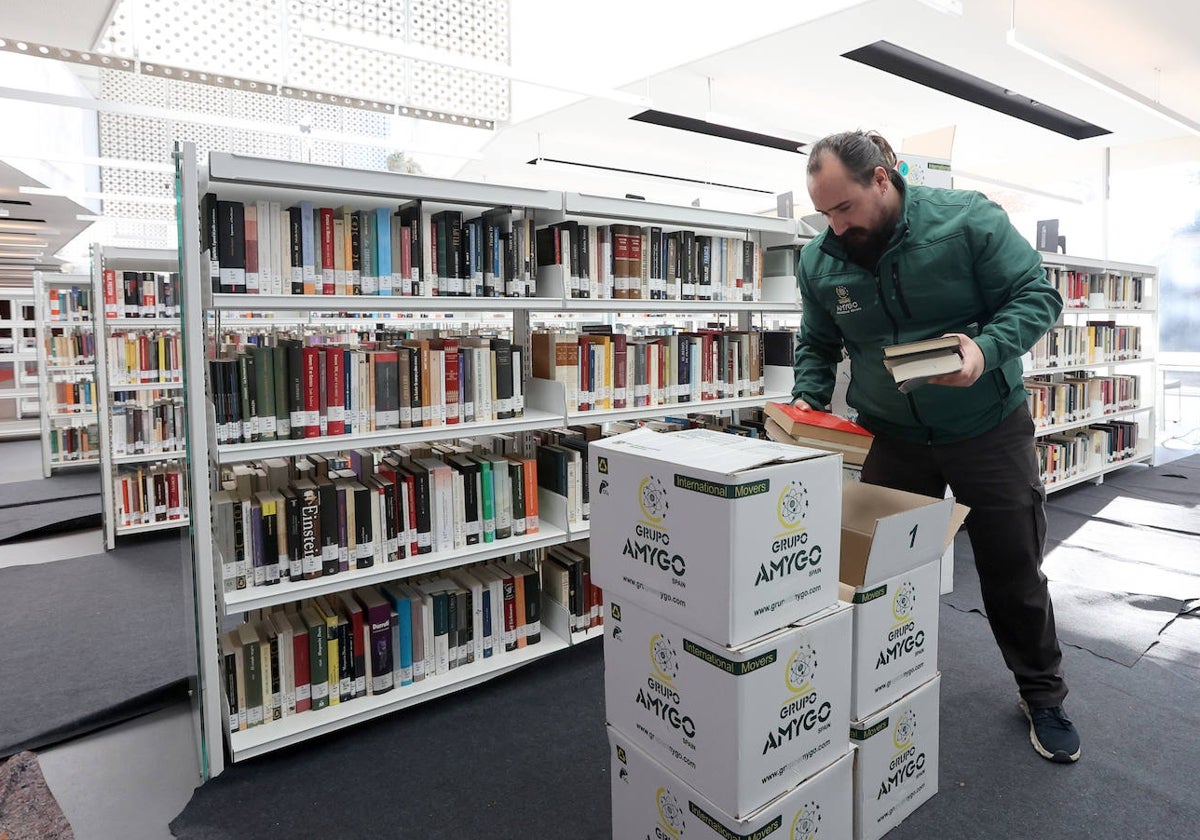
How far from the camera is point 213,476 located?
2.35 m

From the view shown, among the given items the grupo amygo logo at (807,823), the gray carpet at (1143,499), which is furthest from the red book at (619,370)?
the gray carpet at (1143,499)

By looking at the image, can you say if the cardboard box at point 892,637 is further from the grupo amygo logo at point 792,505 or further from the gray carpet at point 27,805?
the gray carpet at point 27,805

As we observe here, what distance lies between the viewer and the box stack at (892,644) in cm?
159

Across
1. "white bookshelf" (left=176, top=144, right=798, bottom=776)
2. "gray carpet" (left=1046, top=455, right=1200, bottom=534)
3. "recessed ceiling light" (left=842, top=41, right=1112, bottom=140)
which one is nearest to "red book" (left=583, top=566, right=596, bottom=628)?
"white bookshelf" (left=176, top=144, right=798, bottom=776)

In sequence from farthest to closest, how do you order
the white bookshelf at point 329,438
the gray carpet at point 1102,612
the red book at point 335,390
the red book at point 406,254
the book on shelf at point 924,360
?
the gray carpet at point 1102,612 → the red book at point 406,254 → the red book at point 335,390 → the white bookshelf at point 329,438 → the book on shelf at point 924,360

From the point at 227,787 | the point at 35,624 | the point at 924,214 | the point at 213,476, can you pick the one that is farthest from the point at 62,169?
the point at 924,214

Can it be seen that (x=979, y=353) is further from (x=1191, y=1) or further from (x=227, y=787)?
(x=1191, y=1)

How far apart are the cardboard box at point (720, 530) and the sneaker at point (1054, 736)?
1.17 metres

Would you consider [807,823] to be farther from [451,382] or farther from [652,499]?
[451,382]

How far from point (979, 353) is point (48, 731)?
117 inches

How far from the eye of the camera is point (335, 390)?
2.29 metres

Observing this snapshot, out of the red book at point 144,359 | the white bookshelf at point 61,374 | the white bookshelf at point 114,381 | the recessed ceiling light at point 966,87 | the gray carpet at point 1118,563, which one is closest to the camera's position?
the gray carpet at point 1118,563

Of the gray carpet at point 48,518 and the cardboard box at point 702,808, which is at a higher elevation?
the cardboard box at point 702,808

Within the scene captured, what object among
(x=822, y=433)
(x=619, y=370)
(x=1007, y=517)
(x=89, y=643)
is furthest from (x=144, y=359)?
(x=1007, y=517)
